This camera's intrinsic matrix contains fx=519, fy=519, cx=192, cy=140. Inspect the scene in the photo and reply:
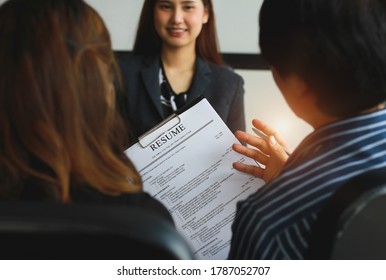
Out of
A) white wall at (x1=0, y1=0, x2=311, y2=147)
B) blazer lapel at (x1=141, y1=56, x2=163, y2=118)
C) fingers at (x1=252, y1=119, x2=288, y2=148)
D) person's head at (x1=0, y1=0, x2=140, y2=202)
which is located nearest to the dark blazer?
blazer lapel at (x1=141, y1=56, x2=163, y2=118)

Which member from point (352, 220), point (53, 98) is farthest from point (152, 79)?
point (352, 220)

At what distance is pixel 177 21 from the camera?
1.59 meters

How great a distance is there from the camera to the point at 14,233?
0.46 m

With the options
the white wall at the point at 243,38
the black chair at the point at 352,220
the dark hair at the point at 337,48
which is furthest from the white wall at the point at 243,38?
the black chair at the point at 352,220

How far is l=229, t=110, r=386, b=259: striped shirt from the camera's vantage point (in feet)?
2.16

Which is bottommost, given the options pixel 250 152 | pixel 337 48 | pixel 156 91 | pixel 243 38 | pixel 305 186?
pixel 243 38

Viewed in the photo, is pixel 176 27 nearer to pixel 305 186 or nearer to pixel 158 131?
pixel 158 131

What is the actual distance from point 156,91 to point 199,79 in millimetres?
149

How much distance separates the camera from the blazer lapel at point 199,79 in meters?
1.60

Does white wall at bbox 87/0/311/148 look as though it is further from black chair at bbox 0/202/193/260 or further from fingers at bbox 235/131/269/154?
black chair at bbox 0/202/193/260

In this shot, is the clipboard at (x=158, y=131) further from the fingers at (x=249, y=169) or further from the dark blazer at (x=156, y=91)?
the dark blazer at (x=156, y=91)

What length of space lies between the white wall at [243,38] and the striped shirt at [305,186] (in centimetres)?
Result: 190
